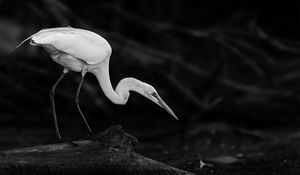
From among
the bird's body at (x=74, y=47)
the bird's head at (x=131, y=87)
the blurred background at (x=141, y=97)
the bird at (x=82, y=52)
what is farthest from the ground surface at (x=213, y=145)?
the bird's body at (x=74, y=47)

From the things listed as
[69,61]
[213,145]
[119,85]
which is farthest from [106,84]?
[213,145]

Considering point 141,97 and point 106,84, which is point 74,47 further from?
point 141,97

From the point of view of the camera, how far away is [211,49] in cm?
1167

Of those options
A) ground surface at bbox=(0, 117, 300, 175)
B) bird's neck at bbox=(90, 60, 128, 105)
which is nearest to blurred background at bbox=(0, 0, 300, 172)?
ground surface at bbox=(0, 117, 300, 175)

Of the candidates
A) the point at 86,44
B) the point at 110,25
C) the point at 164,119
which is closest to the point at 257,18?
the point at 110,25

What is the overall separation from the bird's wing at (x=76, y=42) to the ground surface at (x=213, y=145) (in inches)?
53.2

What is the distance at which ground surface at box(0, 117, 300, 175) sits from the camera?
6562mm

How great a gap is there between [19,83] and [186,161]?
299 cm

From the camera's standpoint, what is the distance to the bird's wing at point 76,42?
534 centimetres

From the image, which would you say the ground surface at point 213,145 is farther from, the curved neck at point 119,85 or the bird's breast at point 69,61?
the bird's breast at point 69,61

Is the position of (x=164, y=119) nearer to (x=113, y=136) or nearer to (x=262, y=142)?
(x=262, y=142)

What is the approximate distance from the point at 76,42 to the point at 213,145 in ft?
9.77

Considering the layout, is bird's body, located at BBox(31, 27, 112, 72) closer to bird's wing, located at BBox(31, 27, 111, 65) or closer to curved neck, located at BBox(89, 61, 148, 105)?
bird's wing, located at BBox(31, 27, 111, 65)

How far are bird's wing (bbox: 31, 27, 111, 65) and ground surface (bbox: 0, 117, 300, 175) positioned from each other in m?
1.35
